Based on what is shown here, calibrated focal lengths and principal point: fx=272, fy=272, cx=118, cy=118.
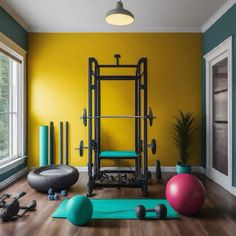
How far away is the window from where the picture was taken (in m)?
4.16

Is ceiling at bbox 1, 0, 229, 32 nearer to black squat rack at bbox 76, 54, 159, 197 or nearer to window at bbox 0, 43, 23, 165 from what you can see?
window at bbox 0, 43, 23, 165

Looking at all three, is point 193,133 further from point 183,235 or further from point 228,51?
point 183,235

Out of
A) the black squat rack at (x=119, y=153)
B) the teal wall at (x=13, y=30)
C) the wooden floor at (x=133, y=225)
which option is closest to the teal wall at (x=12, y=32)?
the teal wall at (x=13, y=30)

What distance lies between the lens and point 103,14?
4.30m

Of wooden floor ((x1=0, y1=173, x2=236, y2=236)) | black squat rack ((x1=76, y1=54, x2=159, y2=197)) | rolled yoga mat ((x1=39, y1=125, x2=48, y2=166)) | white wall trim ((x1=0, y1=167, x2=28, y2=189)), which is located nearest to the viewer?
wooden floor ((x1=0, y1=173, x2=236, y2=236))

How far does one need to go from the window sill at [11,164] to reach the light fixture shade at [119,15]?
250 cm

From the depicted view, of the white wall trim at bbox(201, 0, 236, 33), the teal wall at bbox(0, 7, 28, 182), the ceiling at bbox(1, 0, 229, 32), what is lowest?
the teal wall at bbox(0, 7, 28, 182)

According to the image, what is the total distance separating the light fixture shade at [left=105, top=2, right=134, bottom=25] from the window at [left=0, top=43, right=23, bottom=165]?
1.67 meters

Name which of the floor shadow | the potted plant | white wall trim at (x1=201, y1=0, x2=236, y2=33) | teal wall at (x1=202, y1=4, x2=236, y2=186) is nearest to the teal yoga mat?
the floor shadow

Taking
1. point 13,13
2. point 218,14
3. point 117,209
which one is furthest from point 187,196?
point 13,13

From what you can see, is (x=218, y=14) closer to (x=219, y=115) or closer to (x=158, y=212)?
(x=219, y=115)

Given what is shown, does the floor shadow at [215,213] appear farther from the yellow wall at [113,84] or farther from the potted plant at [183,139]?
the yellow wall at [113,84]

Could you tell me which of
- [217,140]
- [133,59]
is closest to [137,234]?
[217,140]

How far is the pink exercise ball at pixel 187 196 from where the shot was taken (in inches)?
105
